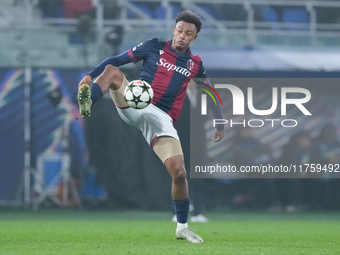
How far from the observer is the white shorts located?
8.01 m

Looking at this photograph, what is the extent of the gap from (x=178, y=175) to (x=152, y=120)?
0.60 meters

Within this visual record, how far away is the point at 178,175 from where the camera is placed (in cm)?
779

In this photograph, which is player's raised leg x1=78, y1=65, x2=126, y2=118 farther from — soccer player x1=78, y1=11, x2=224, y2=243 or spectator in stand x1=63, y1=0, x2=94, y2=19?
spectator in stand x1=63, y1=0, x2=94, y2=19

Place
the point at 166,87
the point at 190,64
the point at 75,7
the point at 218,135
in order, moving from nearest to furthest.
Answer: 1. the point at 166,87
2. the point at 190,64
3. the point at 218,135
4. the point at 75,7

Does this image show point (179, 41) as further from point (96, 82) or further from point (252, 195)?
point (252, 195)

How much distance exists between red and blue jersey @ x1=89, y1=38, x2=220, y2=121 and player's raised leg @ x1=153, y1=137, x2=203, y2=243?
400mm

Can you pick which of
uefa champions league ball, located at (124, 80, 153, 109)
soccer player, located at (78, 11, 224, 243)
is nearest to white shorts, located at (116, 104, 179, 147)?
soccer player, located at (78, 11, 224, 243)

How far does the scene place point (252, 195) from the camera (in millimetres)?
15008

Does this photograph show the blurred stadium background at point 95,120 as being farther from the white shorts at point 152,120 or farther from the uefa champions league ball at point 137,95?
the uefa champions league ball at point 137,95
